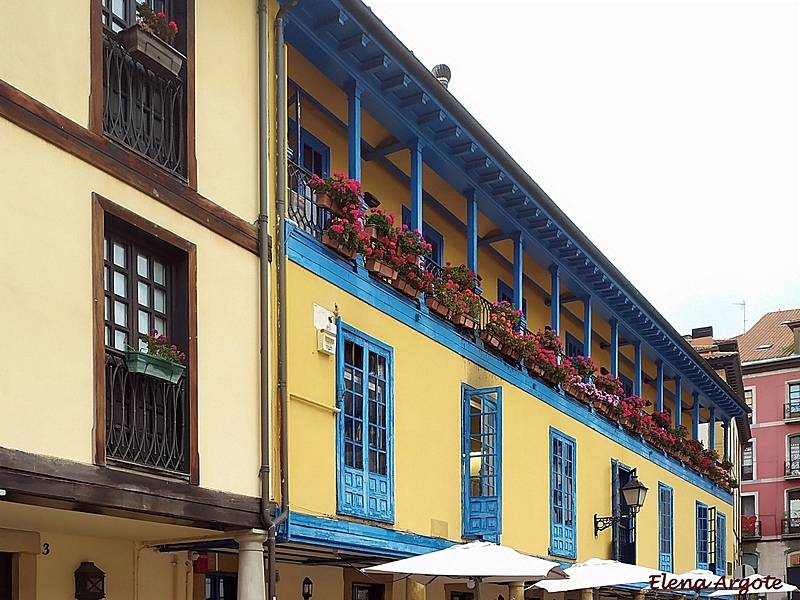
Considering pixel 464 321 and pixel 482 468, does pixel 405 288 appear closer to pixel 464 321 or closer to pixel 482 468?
pixel 464 321

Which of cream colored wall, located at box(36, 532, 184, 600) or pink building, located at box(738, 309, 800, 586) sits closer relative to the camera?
cream colored wall, located at box(36, 532, 184, 600)

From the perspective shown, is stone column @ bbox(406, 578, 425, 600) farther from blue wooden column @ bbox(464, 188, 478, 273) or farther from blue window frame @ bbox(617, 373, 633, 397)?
blue window frame @ bbox(617, 373, 633, 397)

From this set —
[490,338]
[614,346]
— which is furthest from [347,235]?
[614,346]

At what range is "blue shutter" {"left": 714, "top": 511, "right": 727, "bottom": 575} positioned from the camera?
29.9 meters

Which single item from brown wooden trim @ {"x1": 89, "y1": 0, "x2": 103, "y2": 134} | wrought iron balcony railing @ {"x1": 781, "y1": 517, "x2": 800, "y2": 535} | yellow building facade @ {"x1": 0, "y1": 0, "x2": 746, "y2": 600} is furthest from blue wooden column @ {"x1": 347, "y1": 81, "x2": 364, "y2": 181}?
wrought iron balcony railing @ {"x1": 781, "y1": 517, "x2": 800, "y2": 535}

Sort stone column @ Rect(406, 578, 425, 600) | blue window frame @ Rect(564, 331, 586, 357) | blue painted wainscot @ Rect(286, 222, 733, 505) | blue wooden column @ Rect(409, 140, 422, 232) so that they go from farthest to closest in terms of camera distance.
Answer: blue window frame @ Rect(564, 331, 586, 357) → blue wooden column @ Rect(409, 140, 422, 232) → stone column @ Rect(406, 578, 425, 600) → blue painted wainscot @ Rect(286, 222, 733, 505)

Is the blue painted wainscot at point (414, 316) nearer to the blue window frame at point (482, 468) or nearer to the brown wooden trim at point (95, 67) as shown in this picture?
the blue window frame at point (482, 468)

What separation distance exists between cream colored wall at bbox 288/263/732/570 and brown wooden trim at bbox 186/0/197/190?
171 cm

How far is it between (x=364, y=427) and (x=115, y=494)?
422 centimetres

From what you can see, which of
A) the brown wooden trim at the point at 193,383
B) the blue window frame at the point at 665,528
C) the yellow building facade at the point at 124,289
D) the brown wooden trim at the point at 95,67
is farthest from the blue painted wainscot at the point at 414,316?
the blue window frame at the point at 665,528

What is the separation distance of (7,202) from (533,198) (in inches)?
416

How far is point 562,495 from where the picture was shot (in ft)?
60.2

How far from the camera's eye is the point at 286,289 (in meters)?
11.3

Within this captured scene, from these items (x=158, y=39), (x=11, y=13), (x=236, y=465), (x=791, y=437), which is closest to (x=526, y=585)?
(x=236, y=465)
